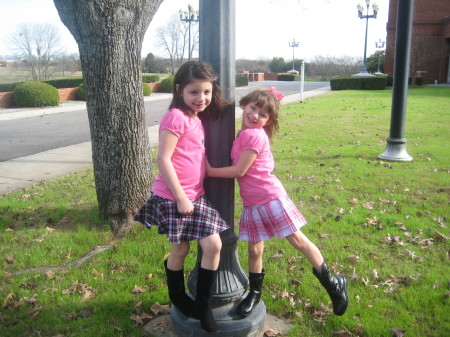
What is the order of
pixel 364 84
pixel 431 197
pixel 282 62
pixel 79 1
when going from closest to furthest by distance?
1. pixel 79 1
2. pixel 431 197
3. pixel 364 84
4. pixel 282 62

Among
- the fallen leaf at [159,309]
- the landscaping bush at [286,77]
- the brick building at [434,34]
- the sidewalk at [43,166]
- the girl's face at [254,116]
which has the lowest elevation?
the fallen leaf at [159,309]

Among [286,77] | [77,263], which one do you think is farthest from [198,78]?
[286,77]

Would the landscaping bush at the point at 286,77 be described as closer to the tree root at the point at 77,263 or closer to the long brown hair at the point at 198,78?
the tree root at the point at 77,263

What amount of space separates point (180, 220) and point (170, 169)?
0.30 m

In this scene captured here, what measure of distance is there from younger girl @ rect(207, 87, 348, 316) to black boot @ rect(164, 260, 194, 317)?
0.32 meters

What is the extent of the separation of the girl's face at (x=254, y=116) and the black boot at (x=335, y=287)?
3.15 feet

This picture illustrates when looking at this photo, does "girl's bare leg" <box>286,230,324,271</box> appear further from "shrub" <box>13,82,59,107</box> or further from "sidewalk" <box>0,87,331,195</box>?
"shrub" <box>13,82,59,107</box>

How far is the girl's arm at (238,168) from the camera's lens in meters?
2.47

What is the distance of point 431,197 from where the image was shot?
5.41 m

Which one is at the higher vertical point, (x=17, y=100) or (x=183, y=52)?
(x=183, y=52)

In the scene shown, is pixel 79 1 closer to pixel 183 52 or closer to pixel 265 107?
pixel 265 107

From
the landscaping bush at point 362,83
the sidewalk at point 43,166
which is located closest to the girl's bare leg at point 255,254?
the sidewalk at point 43,166

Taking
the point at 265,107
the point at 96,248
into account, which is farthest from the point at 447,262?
the point at 96,248

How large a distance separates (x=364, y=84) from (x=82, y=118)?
20894 millimetres
